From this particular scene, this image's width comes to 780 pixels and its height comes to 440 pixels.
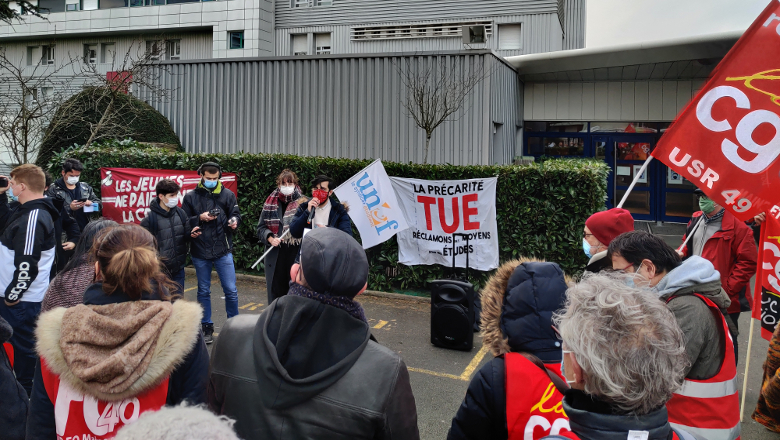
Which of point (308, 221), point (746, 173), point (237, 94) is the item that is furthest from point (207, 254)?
point (237, 94)

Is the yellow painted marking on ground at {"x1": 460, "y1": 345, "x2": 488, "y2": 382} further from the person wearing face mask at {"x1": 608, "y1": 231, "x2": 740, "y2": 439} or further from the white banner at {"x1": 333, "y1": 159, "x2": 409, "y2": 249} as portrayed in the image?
the person wearing face mask at {"x1": 608, "y1": 231, "x2": 740, "y2": 439}

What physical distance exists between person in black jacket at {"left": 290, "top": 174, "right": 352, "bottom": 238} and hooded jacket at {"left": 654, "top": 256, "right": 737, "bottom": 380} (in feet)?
14.1

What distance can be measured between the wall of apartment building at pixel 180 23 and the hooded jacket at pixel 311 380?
2608 centimetres

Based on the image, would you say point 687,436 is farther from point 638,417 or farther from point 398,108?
point 398,108

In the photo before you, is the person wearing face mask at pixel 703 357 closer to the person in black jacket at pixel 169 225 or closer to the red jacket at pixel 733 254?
the red jacket at pixel 733 254

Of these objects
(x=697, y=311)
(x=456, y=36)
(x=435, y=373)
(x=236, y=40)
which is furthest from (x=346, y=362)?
(x=236, y=40)

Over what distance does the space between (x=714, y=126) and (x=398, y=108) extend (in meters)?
9.31

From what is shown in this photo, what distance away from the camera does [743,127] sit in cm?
396

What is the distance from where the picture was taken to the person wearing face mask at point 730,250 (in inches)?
206

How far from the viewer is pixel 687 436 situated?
5.50 ft

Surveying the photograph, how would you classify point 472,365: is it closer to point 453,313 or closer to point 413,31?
point 453,313

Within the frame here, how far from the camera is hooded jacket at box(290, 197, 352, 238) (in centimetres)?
645

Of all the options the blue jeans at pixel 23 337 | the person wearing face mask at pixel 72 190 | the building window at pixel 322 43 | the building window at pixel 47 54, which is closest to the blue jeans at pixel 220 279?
the blue jeans at pixel 23 337

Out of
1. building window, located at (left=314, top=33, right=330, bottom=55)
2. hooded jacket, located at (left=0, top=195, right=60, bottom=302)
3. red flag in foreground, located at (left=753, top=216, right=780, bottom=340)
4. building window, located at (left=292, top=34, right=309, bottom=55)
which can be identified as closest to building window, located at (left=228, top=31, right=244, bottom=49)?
building window, located at (left=292, top=34, right=309, bottom=55)
